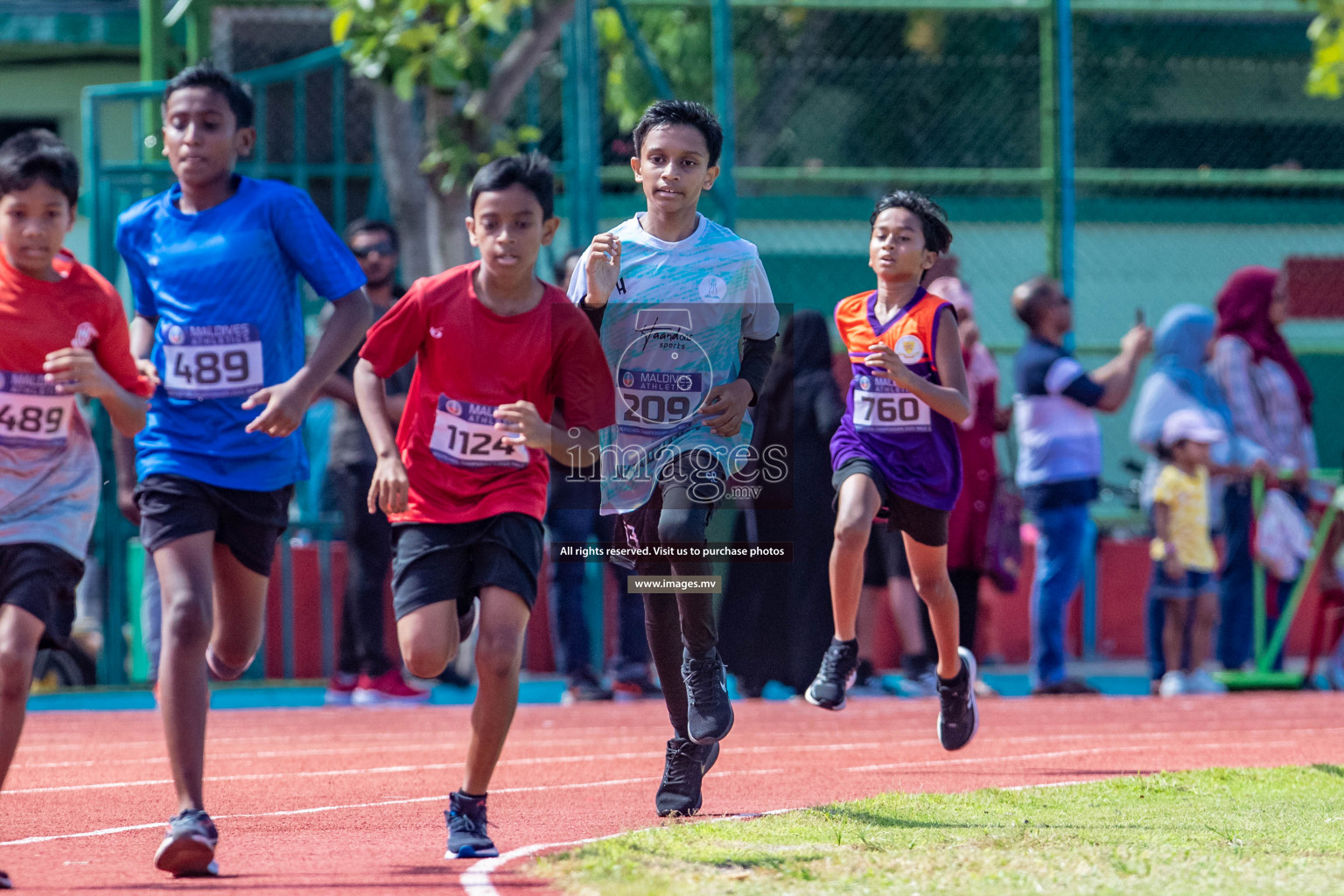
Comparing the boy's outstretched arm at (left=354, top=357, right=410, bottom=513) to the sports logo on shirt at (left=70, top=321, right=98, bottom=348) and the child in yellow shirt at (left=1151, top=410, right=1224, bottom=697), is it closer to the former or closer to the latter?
the sports logo on shirt at (left=70, top=321, right=98, bottom=348)

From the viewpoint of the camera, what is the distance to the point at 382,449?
16.7 ft

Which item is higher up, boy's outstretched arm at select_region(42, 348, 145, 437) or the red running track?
boy's outstretched arm at select_region(42, 348, 145, 437)

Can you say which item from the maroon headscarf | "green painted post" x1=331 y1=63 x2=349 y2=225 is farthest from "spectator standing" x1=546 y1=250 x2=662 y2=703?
the maroon headscarf

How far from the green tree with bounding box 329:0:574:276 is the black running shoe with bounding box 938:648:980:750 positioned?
5.29 meters

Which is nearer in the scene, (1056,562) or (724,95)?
(1056,562)

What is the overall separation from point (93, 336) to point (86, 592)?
21.6 feet

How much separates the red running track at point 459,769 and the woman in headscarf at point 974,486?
692 millimetres

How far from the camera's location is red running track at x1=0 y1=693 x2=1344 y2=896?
16.6 ft

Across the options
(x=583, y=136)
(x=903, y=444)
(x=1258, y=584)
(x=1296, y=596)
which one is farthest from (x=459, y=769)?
(x=1296, y=596)

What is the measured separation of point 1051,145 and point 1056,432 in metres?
3.08

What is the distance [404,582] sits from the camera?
5.13m

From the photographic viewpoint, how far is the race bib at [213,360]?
213 inches

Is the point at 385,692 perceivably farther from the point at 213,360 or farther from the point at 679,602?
the point at 213,360

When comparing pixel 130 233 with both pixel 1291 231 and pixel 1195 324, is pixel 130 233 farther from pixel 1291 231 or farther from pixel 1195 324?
pixel 1291 231
